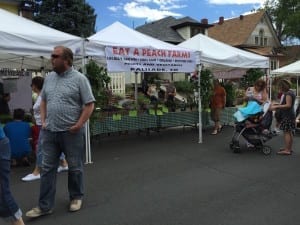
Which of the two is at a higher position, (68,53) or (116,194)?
(68,53)

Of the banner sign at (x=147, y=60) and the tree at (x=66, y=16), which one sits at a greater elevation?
the tree at (x=66, y=16)

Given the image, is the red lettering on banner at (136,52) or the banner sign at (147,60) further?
the red lettering on banner at (136,52)

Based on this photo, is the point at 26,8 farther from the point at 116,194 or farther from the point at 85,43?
the point at 116,194

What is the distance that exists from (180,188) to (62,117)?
2.30 metres

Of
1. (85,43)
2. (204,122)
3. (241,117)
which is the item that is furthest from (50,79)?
(204,122)

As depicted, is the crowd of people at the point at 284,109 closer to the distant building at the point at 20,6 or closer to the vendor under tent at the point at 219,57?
the vendor under tent at the point at 219,57

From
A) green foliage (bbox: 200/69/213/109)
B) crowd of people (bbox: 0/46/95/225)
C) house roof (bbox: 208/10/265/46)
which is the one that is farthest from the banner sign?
house roof (bbox: 208/10/265/46)

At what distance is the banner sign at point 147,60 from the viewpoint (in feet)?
25.8

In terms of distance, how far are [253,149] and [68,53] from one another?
19.0ft

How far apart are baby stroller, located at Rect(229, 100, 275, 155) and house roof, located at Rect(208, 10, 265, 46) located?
37224 mm

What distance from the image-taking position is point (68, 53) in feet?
14.5

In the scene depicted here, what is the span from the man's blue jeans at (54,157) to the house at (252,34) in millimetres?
41629

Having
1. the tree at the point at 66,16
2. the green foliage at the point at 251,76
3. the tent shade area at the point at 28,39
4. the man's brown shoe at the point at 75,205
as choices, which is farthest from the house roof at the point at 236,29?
the man's brown shoe at the point at 75,205

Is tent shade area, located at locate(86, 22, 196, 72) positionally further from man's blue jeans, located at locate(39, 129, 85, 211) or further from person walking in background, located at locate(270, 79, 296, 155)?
man's blue jeans, located at locate(39, 129, 85, 211)
